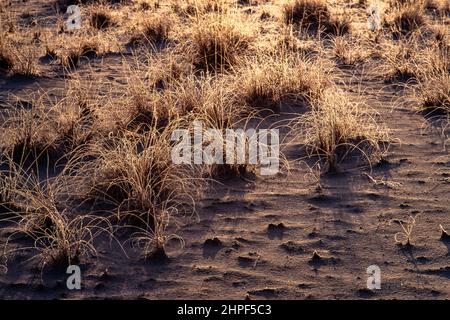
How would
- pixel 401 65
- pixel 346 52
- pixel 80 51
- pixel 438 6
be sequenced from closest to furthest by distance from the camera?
pixel 401 65
pixel 346 52
pixel 80 51
pixel 438 6

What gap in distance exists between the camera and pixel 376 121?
589 centimetres

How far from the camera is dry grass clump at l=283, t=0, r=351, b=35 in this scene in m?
8.67

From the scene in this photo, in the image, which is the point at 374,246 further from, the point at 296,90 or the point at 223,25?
the point at 223,25

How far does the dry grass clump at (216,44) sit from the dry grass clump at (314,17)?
1.42 metres

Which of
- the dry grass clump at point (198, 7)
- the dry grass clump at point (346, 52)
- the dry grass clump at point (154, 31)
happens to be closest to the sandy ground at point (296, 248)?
the dry grass clump at point (346, 52)

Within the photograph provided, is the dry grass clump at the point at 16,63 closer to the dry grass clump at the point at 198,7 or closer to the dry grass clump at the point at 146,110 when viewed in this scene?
the dry grass clump at the point at 146,110

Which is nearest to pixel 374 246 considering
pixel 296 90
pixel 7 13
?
pixel 296 90

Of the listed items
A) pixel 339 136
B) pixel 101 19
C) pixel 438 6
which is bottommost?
pixel 438 6

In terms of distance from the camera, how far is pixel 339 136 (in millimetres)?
5293

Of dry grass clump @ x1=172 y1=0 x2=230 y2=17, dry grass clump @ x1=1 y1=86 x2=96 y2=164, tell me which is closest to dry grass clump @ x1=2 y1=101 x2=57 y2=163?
dry grass clump @ x1=1 y1=86 x2=96 y2=164

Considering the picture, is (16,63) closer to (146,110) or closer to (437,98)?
(146,110)

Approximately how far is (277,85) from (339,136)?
3.81ft

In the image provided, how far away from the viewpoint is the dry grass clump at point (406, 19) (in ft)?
28.4

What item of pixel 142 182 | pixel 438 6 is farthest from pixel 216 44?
pixel 438 6
